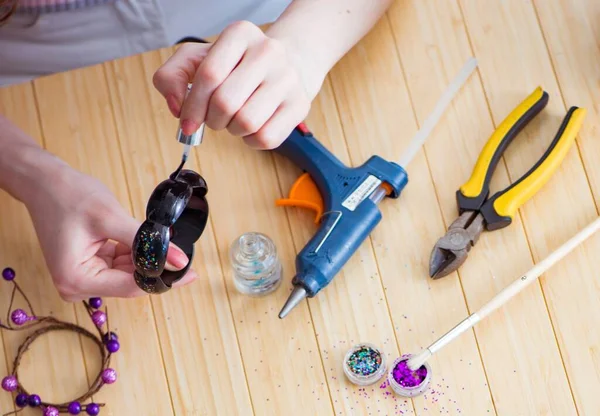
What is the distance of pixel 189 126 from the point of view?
0.91m

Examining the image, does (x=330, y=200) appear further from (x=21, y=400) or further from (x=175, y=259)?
(x=21, y=400)

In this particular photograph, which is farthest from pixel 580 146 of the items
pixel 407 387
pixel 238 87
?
pixel 238 87

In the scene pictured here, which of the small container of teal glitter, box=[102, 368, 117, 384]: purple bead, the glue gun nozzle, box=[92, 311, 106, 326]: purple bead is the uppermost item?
box=[92, 311, 106, 326]: purple bead

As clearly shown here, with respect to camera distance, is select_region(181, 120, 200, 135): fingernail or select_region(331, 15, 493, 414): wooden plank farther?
select_region(331, 15, 493, 414): wooden plank

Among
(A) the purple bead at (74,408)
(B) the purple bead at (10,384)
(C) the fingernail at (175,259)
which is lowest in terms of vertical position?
(A) the purple bead at (74,408)

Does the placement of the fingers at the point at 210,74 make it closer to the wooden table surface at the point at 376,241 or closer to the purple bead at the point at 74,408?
the wooden table surface at the point at 376,241

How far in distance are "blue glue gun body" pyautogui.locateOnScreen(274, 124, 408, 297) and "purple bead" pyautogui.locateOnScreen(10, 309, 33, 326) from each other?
371mm

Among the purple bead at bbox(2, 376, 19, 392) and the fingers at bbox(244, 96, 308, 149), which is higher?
the fingers at bbox(244, 96, 308, 149)

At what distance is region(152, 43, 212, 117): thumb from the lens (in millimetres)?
944

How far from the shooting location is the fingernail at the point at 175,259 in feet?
3.30

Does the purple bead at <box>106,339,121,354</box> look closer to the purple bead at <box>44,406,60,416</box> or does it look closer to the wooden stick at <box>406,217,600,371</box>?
the purple bead at <box>44,406,60,416</box>

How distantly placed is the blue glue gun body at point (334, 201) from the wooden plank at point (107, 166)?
223mm

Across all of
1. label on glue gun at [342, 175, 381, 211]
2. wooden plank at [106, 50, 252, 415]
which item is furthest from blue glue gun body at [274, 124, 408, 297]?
wooden plank at [106, 50, 252, 415]

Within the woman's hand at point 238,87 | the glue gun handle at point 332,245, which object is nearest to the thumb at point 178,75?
the woman's hand at point 238,87
